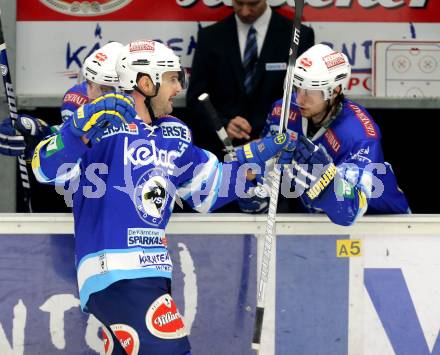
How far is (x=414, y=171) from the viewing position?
329 inches

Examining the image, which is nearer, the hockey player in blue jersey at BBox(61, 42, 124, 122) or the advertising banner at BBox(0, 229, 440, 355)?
the advertising banner at BBox(0, 229, 440, 355)

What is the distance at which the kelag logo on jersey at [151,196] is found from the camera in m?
4.97

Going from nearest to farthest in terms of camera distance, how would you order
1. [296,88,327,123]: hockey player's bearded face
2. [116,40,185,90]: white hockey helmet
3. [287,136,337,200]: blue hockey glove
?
1. [116,40,185,90]: white hockey helmet
2. [287,136,337,200]: blue hockey glove
3. [296,88,327,123]: hockey player's bearded face

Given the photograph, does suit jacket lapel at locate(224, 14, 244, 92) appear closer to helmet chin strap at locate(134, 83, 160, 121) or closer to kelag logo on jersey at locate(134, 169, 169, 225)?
helmet chin strap at locate(134, 83, 160, 121)

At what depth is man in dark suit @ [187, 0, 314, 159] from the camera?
22.8ft

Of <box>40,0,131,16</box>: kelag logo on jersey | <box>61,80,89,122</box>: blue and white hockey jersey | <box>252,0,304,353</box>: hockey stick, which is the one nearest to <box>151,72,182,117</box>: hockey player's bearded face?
<box>252,0,304,353</box>: hockey stick

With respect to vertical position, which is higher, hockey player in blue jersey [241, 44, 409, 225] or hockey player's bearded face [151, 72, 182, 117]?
hockey player's bearded face [151, 72, 182, 117]

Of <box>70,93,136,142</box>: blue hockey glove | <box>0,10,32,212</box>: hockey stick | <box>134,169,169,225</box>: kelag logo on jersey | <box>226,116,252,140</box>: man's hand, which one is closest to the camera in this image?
<box>70,93,136,142</box>: blue hockey glove

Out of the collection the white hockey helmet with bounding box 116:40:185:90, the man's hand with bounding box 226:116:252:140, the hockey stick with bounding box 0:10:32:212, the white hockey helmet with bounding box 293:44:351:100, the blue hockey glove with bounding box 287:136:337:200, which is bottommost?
the man's hand with bounding box 226:116:252:140

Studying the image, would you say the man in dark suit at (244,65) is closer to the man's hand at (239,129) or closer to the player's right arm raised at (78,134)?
the man's hand at (239,129)

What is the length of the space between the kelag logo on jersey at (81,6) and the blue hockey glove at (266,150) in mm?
2368

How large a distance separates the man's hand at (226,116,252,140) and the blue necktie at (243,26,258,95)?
0.45 metres

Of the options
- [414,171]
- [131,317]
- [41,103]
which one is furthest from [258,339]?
[414,171]

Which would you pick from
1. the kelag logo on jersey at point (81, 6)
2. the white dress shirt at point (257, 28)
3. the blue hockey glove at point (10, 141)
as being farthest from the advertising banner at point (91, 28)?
the blue hockey glove at point (10, 141)
